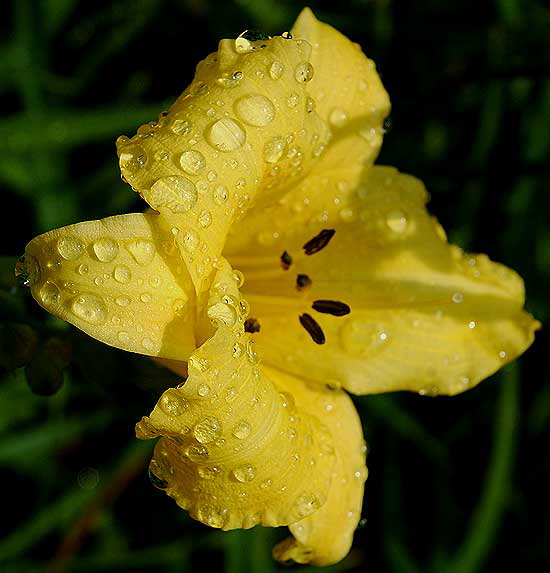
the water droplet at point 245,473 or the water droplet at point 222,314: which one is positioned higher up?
the water droplet at point 222,314

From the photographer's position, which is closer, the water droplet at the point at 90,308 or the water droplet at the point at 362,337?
the water droplet at the point at 90,308

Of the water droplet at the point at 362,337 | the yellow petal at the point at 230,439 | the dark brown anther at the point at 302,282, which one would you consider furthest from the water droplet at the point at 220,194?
the water droplet at the point at 362,337

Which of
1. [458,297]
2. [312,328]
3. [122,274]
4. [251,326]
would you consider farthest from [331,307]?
[122,274]

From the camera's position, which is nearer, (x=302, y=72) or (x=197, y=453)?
(x=197, y=453)

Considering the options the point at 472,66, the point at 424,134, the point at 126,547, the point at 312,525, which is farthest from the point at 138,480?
the point at 472,66

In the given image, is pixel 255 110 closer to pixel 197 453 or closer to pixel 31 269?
pixel 31 269

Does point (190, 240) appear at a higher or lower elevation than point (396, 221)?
higher

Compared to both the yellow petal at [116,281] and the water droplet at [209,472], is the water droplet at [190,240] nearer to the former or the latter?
the yellow petal at [116,281]
